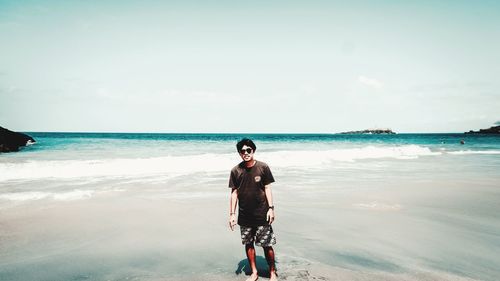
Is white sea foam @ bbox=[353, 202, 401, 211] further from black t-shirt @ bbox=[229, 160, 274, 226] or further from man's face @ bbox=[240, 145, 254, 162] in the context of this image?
man's face @ bbox=[240, 145, 254, 162]

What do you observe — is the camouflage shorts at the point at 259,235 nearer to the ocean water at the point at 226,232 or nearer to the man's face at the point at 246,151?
the ocean water at the point at 226,232

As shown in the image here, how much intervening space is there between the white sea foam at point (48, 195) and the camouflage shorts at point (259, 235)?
6.35 metres

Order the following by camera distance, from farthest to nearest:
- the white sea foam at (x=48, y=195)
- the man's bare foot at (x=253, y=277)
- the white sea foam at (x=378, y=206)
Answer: the white sea foam at (x=48, y=195)
the white sea foam at (x=378, y=206)
the man's bare foot at (x=253, y=277)

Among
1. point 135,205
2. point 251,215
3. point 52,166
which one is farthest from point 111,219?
point 52,166

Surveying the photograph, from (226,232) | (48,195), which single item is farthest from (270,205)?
(48,195)

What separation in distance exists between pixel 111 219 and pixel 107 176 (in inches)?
272

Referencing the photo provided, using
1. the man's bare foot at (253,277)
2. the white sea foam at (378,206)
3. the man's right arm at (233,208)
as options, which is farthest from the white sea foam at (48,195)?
the white sea foam at (378,206)

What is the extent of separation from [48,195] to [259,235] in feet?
24.7

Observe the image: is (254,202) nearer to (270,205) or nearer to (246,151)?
(270,205)

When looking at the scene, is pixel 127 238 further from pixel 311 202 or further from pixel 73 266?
A: pixel 311 202

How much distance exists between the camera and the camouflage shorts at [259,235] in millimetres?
4293

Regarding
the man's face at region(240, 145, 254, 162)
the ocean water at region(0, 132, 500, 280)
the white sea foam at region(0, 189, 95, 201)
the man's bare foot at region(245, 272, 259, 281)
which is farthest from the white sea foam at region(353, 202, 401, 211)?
the white sea foam at region(0, 189, 95, 201)

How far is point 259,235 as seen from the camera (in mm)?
4336

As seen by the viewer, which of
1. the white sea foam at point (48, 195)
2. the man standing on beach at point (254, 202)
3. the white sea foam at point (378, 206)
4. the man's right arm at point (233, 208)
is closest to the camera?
the man standing on beach at point (254, 202)
